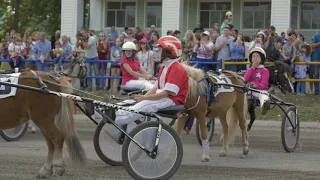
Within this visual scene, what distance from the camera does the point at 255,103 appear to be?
44.6ft

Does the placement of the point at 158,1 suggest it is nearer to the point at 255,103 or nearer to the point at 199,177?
the point at 255,103

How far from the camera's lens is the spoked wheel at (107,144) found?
1081 centimetres

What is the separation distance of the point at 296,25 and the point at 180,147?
23.0 meters

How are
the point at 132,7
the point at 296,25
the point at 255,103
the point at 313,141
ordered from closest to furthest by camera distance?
the point at 255,103, the point at 313,141, the point at 296,25, the point at 132,7

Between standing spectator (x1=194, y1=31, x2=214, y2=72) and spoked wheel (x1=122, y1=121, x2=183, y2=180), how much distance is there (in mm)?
11712

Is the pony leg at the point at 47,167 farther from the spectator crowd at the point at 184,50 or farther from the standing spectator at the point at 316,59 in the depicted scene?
the standing spectator at the point at 316,59

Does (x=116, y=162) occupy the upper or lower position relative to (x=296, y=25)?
lower

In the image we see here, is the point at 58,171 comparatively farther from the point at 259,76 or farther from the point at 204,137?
the point at 259,76

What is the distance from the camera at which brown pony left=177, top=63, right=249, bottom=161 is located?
37.3 ft

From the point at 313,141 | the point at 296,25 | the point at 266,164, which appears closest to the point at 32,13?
the point at 296,25

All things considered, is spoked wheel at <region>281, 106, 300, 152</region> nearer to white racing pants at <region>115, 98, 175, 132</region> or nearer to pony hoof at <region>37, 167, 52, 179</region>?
white racing pants at <region>115, 98, 175, 132</region>

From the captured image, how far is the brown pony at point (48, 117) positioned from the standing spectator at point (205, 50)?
11.0 meters

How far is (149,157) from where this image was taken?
9023mm

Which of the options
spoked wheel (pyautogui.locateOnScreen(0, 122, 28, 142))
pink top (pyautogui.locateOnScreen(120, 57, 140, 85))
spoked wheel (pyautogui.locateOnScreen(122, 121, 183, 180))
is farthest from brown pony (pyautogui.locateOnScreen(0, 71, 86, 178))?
spoked wheel (pyautogui.locateOnScreen(0, 122, 28, 142))
